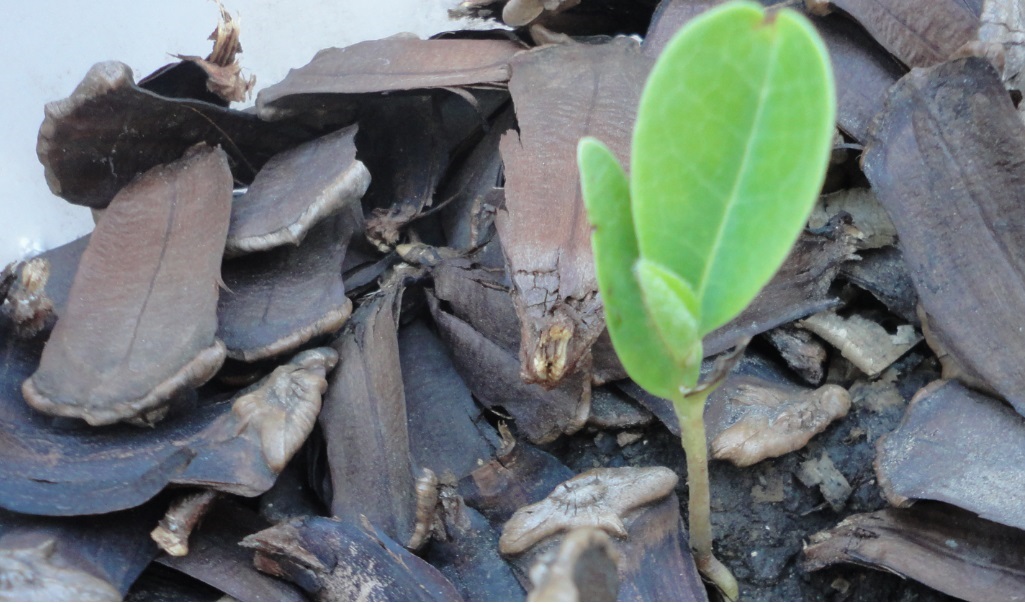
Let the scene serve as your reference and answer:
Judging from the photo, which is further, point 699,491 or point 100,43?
point 100,43

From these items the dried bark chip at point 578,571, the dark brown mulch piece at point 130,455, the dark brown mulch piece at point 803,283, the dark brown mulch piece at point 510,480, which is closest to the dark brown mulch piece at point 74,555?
the dark brown mulch piece at point 130,455

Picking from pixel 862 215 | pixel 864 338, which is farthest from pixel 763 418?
pixel 862 215

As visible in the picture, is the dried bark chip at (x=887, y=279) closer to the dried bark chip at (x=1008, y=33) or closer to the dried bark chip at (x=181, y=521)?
the dried bark chip at (x=1008, y=33)

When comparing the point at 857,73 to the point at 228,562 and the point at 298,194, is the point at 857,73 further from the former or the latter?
the point at 228,562

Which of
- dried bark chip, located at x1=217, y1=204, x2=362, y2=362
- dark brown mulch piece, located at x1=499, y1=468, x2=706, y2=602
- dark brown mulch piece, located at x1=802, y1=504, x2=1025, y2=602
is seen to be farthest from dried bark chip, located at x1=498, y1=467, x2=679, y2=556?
dried bark chip, located at x1=217, y1=204, x2=362, y2=362

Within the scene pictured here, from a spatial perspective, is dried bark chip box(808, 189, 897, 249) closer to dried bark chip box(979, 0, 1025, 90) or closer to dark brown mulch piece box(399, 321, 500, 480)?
dried bark chip box(979, 0, 1025, 90)

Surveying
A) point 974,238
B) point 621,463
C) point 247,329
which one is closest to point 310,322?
point 247,329
